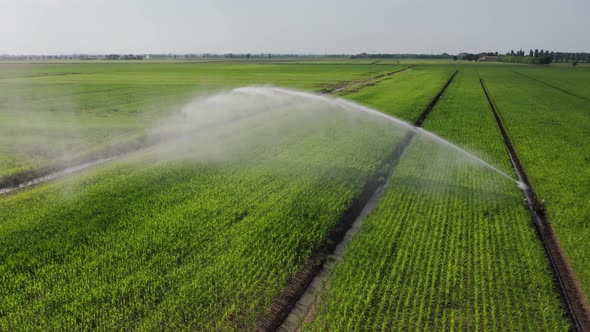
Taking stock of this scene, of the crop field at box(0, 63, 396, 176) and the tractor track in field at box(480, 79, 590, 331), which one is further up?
the crop field at box(0, 63, 396, 176)

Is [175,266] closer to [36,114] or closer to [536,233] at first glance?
[536,233]

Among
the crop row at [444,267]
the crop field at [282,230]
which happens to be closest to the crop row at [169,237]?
the crop field at [282,230]

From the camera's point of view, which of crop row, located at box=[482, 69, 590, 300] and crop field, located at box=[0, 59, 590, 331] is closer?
crop field, located at box=[0, 59, 590, 331]

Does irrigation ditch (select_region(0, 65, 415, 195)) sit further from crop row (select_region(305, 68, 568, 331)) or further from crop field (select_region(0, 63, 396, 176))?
crop row (select_region(305, 68, 568, 331))

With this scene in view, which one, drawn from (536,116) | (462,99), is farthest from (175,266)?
(462,99)

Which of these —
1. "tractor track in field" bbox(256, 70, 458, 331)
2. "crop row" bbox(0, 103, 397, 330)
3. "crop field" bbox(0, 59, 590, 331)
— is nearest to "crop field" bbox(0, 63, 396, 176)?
"crop field" bbox(0, 59, 590, 331)

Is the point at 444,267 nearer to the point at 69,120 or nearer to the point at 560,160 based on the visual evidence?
the point at 560,160

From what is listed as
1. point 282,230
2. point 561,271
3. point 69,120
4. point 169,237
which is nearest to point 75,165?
point 169,237

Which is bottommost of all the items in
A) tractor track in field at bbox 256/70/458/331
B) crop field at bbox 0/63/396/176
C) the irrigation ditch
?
tractor track in field at bbox 256/70/458/331
